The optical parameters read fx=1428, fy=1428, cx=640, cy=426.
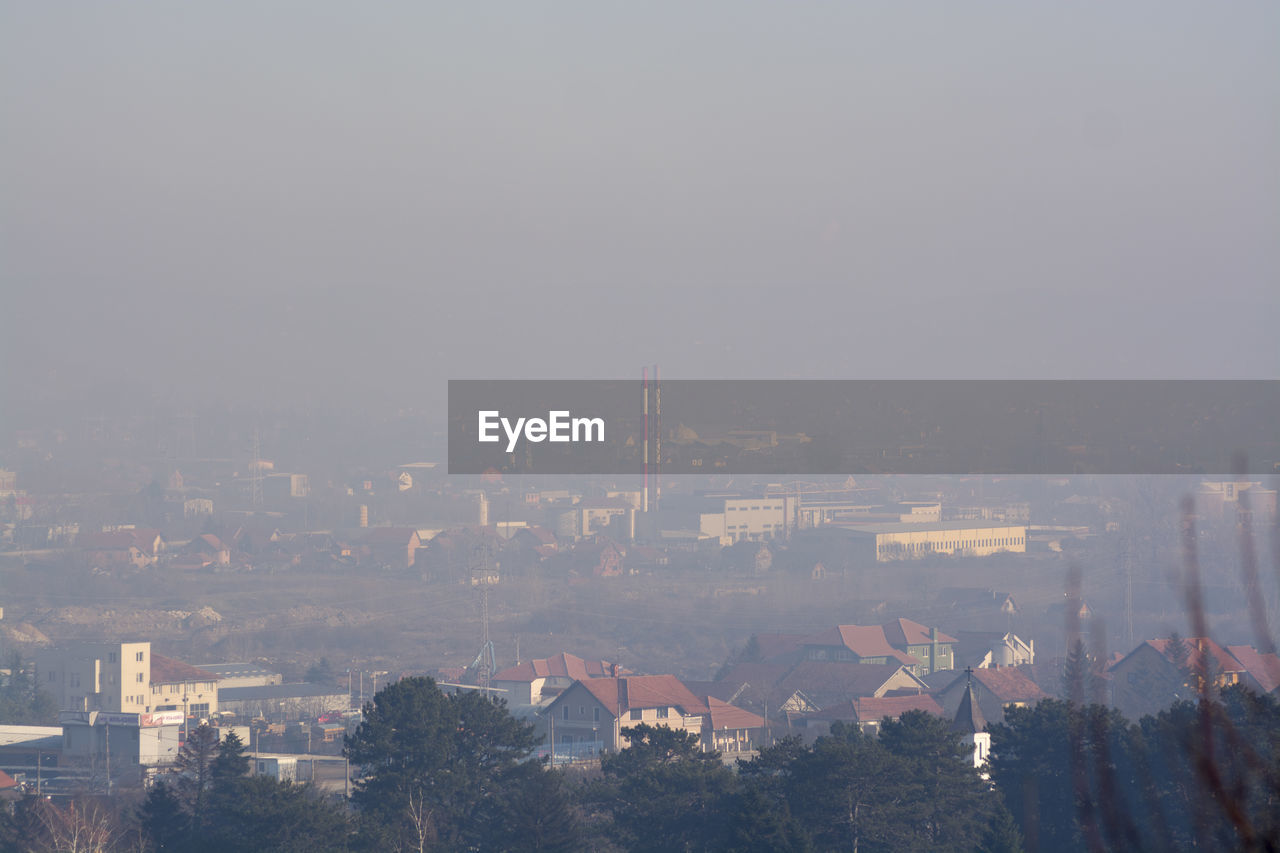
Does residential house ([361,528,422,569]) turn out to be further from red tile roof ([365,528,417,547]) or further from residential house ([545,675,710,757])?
residential house ([545,675,710,757])

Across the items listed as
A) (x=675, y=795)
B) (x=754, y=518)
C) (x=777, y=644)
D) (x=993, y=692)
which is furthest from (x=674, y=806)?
(x=754, y=518)

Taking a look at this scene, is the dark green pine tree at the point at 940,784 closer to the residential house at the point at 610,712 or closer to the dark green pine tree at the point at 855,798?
the dark green pine tree at the point at 855,798

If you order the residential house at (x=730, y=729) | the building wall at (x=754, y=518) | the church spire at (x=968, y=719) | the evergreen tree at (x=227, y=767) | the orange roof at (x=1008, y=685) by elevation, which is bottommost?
the residential house at (x=730, y=729)

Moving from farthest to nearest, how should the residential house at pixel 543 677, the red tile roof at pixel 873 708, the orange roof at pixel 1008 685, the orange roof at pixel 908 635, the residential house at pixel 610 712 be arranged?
the orange roof at pixel 908 635
the residential house at pixel 543 677
the orange roof at pixel 1008 685
the red tile roof at pixel 873 708
the residential house at pixel 610 712

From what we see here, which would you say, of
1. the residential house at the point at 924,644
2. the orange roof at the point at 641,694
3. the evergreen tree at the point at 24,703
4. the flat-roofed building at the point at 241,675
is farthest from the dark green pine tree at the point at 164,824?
the residential house at the point at 924,644

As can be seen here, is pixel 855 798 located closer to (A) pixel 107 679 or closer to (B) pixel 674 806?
(B) pixel 674 806

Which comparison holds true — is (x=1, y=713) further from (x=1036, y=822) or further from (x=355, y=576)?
(x=355, y=576)

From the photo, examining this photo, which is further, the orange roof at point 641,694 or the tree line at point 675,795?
the orange roof at point 641,694
